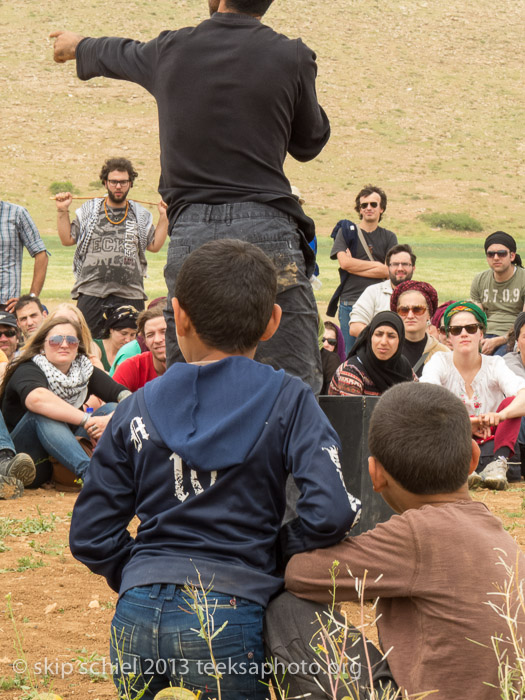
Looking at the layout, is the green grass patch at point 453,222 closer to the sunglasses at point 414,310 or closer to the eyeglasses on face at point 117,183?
the eyeglasses on face at point 117,183

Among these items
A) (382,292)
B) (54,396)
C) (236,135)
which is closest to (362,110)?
(382,292)

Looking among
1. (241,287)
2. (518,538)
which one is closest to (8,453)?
(518,538)

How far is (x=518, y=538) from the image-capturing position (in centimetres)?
511

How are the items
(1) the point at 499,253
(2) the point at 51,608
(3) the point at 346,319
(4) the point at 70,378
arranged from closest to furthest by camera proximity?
1. (2) the point at 51,608
2. (4) the point at 70,378
3. (1) the point at 499,253
4. (3) the point at 346,319

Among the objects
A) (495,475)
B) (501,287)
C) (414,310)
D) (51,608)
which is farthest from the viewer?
(501,287)

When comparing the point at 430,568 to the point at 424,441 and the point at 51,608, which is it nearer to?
the point at 424,441

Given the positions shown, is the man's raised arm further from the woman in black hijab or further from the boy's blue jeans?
the woman in black hijab

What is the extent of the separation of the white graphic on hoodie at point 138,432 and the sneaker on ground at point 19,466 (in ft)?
13.2

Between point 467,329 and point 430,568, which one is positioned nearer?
point 430,568

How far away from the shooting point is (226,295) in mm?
2338

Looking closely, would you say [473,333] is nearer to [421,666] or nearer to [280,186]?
[280,186]

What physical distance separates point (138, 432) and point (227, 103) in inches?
55.0

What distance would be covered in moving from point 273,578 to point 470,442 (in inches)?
22.9

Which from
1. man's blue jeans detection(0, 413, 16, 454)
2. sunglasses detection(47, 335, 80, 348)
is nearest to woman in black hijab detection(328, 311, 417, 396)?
sunglasses detection(47, 335, 80, 348)
